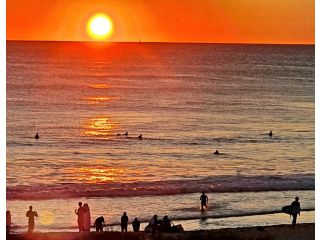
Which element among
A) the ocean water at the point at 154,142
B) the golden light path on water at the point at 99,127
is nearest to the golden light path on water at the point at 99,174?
the ocean water at the point at 154,142

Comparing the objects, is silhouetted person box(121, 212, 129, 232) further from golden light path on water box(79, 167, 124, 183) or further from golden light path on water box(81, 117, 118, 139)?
golden light path on water box(81, 117, 118, 139)

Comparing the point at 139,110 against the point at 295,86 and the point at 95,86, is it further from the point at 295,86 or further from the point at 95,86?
the point at 295,86

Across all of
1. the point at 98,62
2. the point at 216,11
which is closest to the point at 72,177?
the point at 216,11

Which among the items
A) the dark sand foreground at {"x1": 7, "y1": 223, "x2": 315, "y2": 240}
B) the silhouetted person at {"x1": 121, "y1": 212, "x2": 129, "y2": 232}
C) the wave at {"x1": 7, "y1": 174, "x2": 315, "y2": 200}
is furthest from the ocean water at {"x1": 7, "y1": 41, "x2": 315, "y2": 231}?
the dark sand foreground at {"x1": 7, "y1": 223, "x2": 315, "y2": 240}

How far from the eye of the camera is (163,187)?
15.5 m

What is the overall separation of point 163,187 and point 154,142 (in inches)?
331

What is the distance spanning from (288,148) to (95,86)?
2522 centimetres

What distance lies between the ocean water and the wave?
27mm

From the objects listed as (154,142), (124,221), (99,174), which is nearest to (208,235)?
(124,221)

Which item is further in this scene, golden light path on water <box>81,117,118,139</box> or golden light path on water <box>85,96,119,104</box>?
golden light path on water <box>85,96,119,104</box>

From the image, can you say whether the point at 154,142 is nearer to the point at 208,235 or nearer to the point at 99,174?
the point at 99,174

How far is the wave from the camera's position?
14293mm

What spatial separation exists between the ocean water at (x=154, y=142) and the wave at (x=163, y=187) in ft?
0.09

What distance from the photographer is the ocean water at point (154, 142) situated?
1376cm
